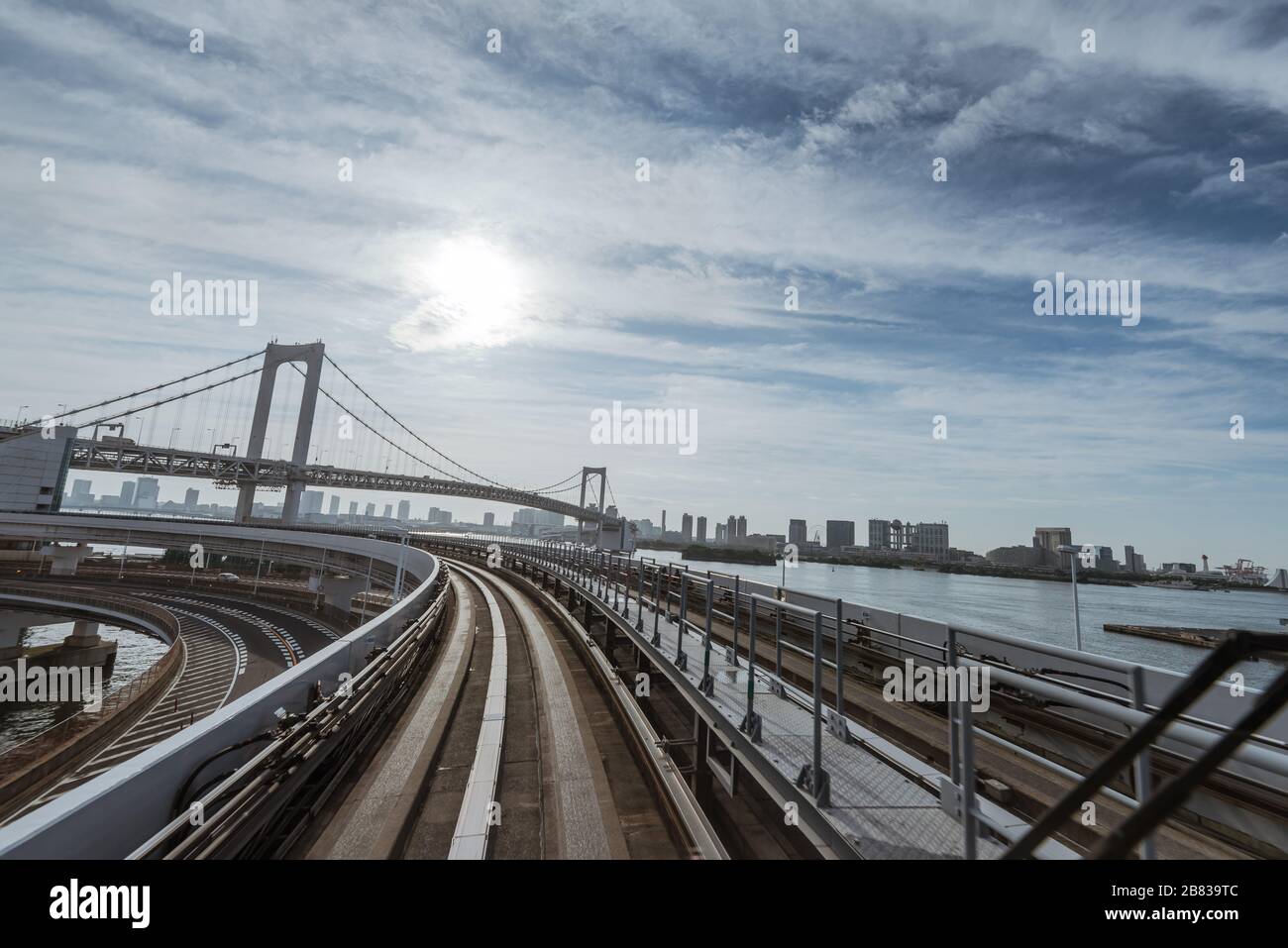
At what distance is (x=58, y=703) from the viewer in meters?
23.4

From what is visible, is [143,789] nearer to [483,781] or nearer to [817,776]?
[483,781]

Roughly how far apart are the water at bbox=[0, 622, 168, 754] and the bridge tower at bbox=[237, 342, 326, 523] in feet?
46.9

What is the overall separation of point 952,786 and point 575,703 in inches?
206

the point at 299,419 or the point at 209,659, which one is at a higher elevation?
the point at 299,419

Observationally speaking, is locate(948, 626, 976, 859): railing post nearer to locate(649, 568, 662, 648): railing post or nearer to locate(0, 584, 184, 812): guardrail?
locate(649, 568, 662, 648): railing post

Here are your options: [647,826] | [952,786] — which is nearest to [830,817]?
[952,786]

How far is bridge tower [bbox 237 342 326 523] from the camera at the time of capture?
169 feet

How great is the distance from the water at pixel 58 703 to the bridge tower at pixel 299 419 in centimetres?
1428

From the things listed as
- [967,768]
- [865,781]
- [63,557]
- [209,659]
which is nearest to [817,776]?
[865,781]

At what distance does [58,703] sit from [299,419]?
1399 inches

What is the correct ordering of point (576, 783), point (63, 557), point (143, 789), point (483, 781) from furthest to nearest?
point (63, 557), point (576, 783), point (483, 781), point (143, 789)

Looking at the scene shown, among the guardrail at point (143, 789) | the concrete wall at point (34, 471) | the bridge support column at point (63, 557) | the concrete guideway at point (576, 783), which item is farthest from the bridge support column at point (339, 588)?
the guardrail at point (143, 789)

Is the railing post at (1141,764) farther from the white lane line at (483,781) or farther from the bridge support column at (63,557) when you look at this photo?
the bridge support column at (63,557)
